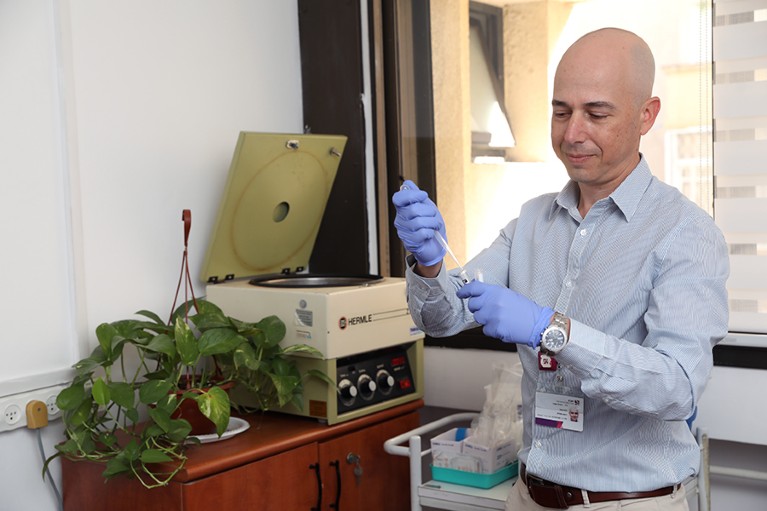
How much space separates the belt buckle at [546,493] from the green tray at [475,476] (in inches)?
17.9

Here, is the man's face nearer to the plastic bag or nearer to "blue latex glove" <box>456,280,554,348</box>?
"blue latex glove" <box>456,280,554,348</box>

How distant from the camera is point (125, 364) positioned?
2307 mm

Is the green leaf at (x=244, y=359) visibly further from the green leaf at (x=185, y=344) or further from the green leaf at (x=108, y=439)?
the green leaf at (x=108, y=439)

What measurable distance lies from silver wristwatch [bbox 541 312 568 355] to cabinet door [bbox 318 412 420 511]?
99 centimetres

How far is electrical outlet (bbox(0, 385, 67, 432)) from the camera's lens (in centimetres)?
201

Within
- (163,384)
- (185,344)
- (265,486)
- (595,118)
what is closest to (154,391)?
(163,384)

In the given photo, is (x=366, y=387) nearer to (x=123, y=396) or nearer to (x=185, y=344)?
(x=185, y=344)

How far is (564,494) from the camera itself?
5.26 ft

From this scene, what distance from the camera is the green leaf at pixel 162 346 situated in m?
2.01

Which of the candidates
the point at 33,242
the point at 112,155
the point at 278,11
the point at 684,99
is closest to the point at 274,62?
the point at 278,11

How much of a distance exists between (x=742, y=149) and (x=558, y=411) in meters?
1.13

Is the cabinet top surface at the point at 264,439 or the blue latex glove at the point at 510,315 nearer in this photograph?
the blue latex glove at the point at 510,315

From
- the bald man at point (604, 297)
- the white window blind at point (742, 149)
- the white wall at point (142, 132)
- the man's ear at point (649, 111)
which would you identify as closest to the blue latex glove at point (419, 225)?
the bald man at point (604, 297)

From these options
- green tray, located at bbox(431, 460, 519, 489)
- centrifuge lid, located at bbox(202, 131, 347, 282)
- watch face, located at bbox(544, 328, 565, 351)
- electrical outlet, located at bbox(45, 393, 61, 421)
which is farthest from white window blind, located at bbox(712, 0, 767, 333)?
electrical outlet, located at bbox(45, 393, 61, 421)
